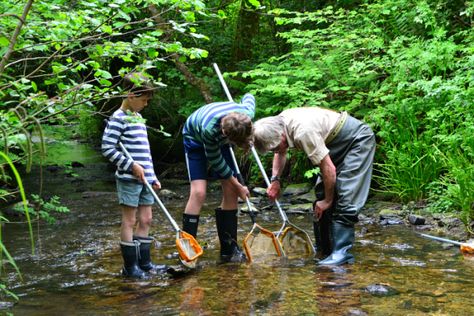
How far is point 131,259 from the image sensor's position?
4.80 metres

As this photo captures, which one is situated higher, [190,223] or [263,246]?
[190,223]

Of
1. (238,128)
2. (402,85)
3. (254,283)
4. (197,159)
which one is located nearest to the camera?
(238,128)

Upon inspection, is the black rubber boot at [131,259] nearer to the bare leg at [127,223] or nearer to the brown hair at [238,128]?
the bare leg at [127,223]

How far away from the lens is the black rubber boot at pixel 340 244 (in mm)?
4820

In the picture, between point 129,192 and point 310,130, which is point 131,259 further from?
point 310,130

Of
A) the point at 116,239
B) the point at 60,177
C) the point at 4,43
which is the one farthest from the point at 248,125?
the point at 60,177

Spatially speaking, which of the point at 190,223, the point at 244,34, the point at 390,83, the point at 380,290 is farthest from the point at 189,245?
the point at 244,34

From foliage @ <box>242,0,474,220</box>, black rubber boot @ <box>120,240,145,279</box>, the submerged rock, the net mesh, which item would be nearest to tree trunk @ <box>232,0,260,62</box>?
foliage @ <box>242,0,474,220</box>

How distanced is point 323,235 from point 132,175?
1801 mm

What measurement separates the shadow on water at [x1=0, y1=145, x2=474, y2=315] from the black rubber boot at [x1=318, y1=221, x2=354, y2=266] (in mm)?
110

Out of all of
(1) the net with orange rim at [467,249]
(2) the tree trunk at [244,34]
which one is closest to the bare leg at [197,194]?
(1) the net with orange rim at [467,249]

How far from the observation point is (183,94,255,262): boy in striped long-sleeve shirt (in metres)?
4.37

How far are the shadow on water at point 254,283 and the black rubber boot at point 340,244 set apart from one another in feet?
0.36

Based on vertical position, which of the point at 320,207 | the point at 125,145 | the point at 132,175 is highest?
the point at 125,145
